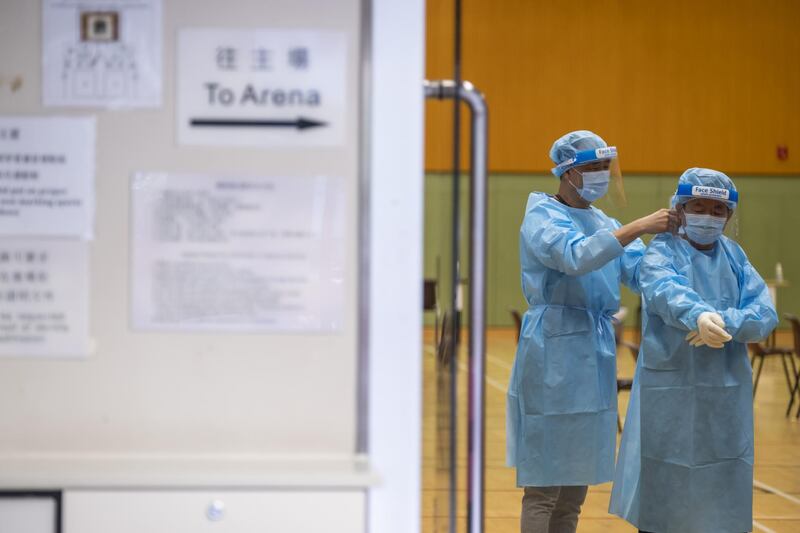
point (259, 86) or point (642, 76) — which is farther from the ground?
point (642, 76)

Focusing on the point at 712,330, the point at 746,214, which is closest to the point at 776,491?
the point at 712,330

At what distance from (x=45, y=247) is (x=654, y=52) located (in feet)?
37.3

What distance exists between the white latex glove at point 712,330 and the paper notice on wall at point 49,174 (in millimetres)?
1745

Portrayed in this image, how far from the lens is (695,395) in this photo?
2822 mm

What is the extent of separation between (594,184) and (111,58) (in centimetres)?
191

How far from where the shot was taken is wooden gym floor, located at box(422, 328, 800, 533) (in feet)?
4.68

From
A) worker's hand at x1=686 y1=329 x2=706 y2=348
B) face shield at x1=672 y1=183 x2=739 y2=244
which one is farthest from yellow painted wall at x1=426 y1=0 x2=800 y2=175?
worker's hand at x1=686 y1=329 x2=706 y2=348

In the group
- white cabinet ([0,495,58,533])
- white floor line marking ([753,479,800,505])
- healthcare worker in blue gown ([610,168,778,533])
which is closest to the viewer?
white cabinet ([0,495,58,533])

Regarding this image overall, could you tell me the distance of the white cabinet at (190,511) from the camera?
1.31 metres

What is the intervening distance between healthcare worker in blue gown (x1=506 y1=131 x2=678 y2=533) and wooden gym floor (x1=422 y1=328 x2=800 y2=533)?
80 cm

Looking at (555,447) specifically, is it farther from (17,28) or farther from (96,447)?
(17,28)

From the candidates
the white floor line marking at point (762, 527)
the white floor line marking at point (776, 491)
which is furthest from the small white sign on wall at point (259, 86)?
the white floor line marking at point (776, 491)

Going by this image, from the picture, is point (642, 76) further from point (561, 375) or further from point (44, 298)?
point (44, 298)

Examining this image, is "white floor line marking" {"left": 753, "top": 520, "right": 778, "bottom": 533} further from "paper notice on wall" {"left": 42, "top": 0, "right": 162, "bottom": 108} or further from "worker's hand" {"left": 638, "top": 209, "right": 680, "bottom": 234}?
"paper notice on wall" {"left": 42, "top": 0, "right": 162, "bottom": 108}
